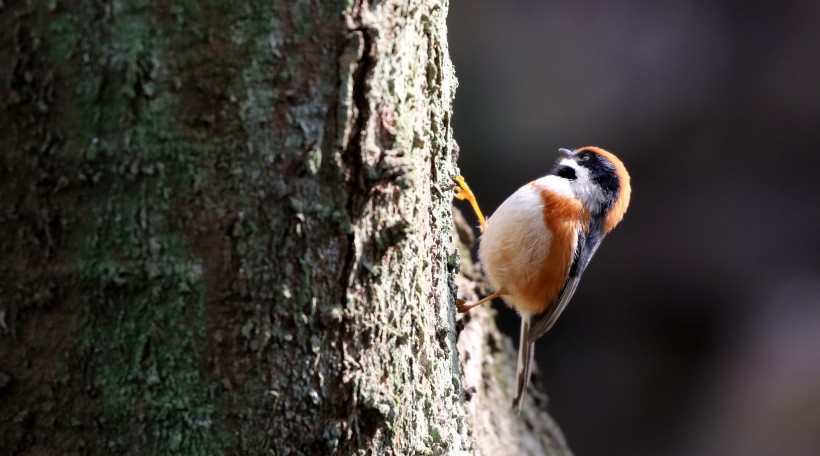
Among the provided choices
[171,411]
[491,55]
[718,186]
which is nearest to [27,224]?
[171,411]

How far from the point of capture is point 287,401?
1523 millimetres

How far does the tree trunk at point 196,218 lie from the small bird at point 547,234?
5.65 ft

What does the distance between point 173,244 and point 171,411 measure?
34 centimetres

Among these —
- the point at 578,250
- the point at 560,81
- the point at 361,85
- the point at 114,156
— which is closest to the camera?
the point at 114,156

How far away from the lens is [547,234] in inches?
135

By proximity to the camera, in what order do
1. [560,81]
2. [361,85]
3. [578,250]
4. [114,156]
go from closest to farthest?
[114,156] → [361,85] → [578,250] → [560,81]

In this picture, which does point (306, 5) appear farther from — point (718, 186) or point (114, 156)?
point (718, 186)

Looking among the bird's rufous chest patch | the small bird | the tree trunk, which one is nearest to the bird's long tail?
the small bird

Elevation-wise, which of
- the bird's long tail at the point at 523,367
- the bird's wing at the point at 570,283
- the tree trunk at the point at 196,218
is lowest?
the bird's long tail at the point at 523,367

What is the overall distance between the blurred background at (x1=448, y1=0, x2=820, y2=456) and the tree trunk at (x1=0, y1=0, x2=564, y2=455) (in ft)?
13.6

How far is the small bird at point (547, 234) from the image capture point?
134 inches

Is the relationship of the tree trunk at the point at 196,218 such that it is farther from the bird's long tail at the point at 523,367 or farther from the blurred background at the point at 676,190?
the blurred background at the point at 676,190

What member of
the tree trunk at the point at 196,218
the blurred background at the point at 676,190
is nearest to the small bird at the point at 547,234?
the tree trunk at the point at 196,218

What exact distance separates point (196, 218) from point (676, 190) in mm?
4852
